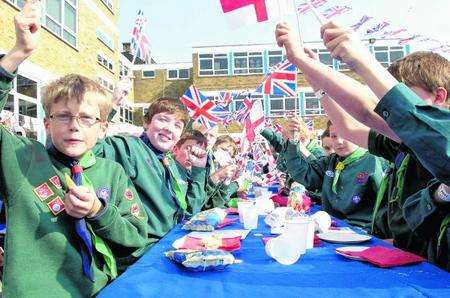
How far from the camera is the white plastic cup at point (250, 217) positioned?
8.75ft

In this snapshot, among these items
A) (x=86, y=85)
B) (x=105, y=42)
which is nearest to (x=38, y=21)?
(x=86, y=85)

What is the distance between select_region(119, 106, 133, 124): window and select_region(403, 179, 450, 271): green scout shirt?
86.2 ft

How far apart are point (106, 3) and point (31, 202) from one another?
798 inches

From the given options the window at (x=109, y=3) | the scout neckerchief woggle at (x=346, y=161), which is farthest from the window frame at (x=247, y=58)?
the scout neckerchief woggle at (x=346, y=161)

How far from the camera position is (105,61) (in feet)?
66.3

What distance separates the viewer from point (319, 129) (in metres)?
28.7

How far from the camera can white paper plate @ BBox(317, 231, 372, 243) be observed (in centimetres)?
213

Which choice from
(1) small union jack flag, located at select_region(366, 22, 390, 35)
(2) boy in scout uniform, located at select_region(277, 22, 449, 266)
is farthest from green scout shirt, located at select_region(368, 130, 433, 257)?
(1) small union jack flag, located at select_region(366, 22, 390, 35)

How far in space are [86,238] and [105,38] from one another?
64.4ft

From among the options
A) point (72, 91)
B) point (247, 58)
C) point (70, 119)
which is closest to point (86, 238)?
point (70, 119)

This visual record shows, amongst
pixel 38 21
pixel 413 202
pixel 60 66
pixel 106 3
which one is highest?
pixel 106 3

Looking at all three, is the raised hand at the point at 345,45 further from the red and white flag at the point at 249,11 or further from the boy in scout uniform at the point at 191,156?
the boy in scout uniform at the point at 191,156

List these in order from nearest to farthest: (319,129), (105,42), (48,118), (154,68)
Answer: (48,118)
(105,42)
(319,129)
(154,68)

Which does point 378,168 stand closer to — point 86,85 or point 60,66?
point 86,85
